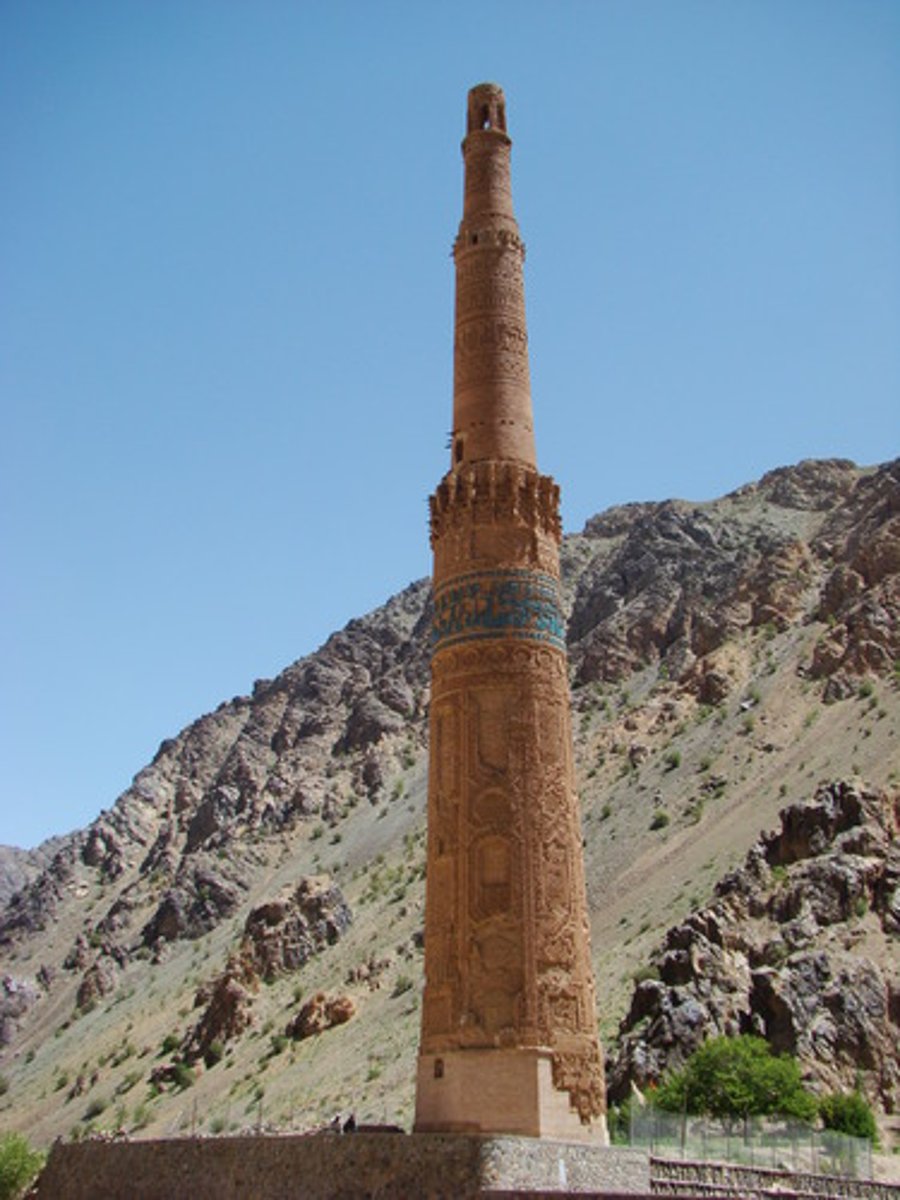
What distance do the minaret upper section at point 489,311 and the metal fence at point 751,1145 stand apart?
10.3 metres

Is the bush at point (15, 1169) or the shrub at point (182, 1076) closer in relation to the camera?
the bush at point (15, 1169)

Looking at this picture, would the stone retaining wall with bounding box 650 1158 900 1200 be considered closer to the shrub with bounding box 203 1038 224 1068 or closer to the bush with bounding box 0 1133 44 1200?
the bush with bounding box 0 1133 44 1200

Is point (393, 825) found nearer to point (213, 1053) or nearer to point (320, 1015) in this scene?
point (213, 1053)

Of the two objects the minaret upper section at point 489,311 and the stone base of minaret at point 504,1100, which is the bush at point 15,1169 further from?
the minaret upper section at point 489,311

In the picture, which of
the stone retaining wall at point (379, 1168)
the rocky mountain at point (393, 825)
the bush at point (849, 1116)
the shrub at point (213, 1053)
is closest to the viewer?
the stone retaining wall at point (379, 1168)

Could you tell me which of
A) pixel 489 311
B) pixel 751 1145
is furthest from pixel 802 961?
pixel 489 311

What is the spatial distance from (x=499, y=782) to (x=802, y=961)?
58.3 feet

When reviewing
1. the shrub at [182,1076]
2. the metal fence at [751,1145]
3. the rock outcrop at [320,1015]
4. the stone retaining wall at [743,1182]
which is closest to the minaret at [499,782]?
the stone retaining wall at [743,1182]

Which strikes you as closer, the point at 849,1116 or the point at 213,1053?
the point at 849,1116

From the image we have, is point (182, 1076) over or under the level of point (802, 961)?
under

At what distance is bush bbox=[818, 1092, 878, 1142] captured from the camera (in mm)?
25812

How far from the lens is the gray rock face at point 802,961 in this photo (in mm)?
30953

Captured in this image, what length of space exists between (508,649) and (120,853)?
234 feet

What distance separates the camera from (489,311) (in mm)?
21922
